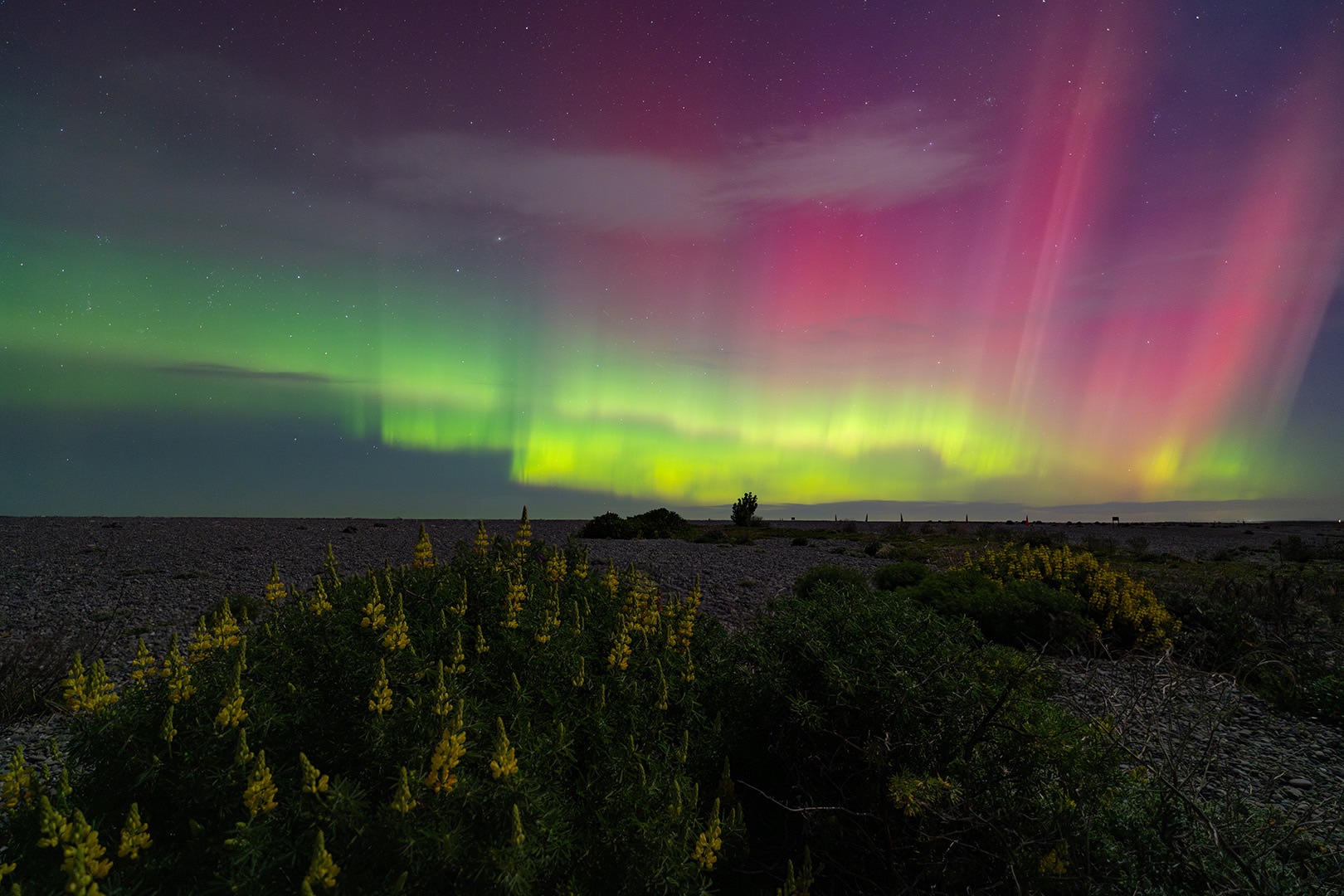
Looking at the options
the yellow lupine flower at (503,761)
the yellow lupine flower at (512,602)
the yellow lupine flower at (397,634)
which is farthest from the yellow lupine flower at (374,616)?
the yellow lupine flower at (503,761)

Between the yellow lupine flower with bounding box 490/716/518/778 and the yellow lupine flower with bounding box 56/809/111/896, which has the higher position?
the yellow lupine flower with bounding box 490/716/518/778

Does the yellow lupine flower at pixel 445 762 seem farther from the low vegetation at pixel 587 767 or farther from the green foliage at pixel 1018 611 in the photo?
the green foliage at pixel 1018 611

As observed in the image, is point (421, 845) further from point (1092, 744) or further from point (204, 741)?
point (1092, 744)

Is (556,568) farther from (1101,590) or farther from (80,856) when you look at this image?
(1101,590)

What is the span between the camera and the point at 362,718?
171 inches

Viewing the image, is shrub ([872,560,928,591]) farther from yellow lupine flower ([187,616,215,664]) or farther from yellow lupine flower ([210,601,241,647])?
yellow lupine flower ([187,616,215,664])

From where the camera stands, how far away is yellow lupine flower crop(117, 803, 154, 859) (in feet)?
10.8

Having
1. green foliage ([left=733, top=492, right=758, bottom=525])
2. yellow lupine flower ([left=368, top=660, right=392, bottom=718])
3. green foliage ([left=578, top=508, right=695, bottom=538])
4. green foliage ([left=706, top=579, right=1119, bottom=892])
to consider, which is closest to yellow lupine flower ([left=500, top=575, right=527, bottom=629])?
yellow lupine flower ([left=368, top=660, right=392, bottom=718])

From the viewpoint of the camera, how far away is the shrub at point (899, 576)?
53.6ft

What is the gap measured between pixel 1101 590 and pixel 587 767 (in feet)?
43.1

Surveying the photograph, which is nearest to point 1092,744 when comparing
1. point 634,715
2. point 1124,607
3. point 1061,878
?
point 1061,878

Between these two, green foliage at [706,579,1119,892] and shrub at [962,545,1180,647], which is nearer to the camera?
green foliage at [706,579,1119,892]

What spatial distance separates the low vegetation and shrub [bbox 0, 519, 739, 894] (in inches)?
0.8

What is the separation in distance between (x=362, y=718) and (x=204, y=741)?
2.80 ft
